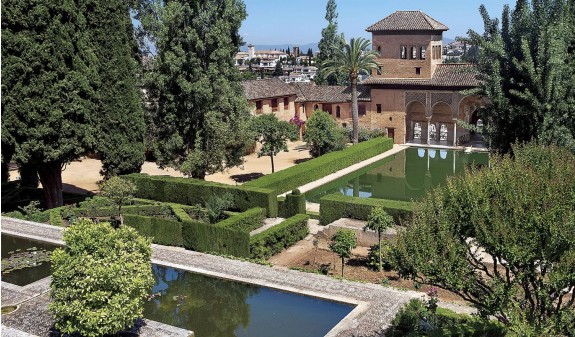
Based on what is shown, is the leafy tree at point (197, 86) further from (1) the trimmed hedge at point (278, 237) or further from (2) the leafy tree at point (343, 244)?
(2) the leafy tree at point (343, 244)

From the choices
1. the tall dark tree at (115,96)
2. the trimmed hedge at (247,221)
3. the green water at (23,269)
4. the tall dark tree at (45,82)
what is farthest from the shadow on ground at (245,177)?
the green water at (23,269)

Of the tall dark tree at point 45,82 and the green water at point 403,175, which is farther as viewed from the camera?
the green water at point 403,175

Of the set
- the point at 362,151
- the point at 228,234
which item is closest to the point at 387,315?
the point at 228,234

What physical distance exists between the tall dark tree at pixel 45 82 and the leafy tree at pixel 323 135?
1672cm

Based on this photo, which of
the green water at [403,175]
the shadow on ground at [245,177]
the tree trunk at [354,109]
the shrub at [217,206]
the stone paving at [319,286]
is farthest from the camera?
the tree trunk at [354,109]

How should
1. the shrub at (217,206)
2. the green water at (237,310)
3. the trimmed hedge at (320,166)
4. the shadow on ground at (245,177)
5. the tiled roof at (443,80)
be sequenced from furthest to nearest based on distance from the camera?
1. the tiled roof at (443,80)
2. the shadow on ground at (245,177)
3. the trimmed hedge at (320,166)
4. the shrub at (217,206)
5. the green water at (237,310)

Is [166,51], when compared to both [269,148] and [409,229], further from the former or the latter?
[409,229]

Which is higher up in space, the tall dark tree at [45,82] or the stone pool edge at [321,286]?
the tall dark tree at [45,82]

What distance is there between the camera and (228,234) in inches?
775

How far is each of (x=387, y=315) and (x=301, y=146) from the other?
3136cm

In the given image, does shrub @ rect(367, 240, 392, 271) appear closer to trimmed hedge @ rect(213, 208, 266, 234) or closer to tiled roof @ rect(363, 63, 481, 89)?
trimmed hedge @ rect(213, 208, 266, 234)

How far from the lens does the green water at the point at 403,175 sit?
3092cm

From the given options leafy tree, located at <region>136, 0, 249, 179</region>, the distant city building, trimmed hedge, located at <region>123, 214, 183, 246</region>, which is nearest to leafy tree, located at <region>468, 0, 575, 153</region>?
trimmed hedge, located at <region>123, 214, 183, 246</region>

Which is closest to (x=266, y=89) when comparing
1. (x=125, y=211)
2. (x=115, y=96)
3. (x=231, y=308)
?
(x=115, y=96)
